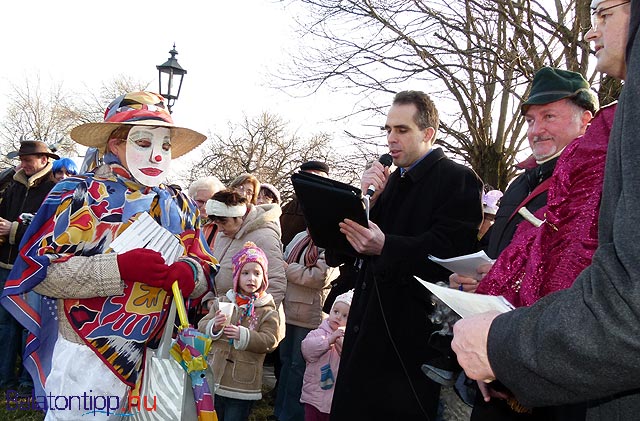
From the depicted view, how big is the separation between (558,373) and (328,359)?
3.57 meters

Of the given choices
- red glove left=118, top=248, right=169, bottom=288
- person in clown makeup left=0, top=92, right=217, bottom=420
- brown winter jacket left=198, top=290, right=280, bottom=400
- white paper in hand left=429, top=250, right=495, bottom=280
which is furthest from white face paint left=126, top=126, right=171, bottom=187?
white paper in hand left=429, top=250, right=495, bottom=280

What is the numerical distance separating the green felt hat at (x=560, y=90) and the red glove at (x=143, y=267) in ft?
6.46

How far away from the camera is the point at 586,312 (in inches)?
41.7

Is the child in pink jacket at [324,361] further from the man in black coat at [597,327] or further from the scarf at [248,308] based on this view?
the man in black coat at [597,327]

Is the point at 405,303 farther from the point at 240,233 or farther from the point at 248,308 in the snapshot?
the point at 240,233

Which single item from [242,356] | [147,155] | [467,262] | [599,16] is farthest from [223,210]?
[599,16]

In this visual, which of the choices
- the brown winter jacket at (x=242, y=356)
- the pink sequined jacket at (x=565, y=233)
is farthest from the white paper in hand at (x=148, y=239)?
the pink sequined jacket at (x=565, y=233)

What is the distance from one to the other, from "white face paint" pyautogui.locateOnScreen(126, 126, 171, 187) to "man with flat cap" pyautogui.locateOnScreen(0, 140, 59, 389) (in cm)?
351

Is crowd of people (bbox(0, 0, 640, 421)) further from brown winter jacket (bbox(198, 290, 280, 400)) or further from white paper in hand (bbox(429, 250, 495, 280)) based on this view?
brown winter jacket (bbox(198, 290, 280, 400))

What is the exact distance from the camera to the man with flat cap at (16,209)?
20.1ft

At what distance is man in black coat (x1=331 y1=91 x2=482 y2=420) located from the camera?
9.55 feet

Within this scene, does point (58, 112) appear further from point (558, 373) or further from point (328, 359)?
point (558, 373)

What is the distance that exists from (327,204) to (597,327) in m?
1.86

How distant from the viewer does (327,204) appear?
283 cm
